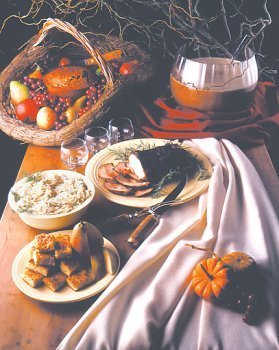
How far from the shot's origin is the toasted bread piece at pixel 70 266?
151cm

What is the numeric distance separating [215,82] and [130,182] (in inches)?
23.6

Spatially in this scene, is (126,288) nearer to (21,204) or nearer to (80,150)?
(21,204)

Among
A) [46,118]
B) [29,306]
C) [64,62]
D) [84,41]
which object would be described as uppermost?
[84,41]

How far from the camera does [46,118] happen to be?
2.28 meters

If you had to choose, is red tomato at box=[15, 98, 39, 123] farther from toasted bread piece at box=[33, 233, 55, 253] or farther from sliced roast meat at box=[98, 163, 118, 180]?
toasted bread piece at box=[33, 233, 55, 253]

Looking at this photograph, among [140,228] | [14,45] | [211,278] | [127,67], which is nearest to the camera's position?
[211,278]

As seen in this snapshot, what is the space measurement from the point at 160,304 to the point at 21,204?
0.54m

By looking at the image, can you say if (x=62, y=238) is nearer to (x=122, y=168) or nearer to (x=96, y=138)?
(x=122, y=168)

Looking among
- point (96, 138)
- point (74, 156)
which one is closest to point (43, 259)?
point (74, 156)

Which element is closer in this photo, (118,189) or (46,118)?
(118,189)

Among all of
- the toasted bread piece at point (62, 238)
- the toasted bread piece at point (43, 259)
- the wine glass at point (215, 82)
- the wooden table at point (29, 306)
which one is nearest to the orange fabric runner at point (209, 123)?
the wine glass at point (215, 82)

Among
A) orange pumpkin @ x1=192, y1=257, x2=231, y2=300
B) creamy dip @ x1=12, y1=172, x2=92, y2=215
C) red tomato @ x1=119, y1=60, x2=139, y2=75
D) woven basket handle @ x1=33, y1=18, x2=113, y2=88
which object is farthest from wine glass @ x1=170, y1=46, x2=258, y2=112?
orange pumpkin @ x1=192, y1=257, x2=231, y2=300

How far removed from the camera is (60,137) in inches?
86.4

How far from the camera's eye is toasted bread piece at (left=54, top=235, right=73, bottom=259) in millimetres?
1527
